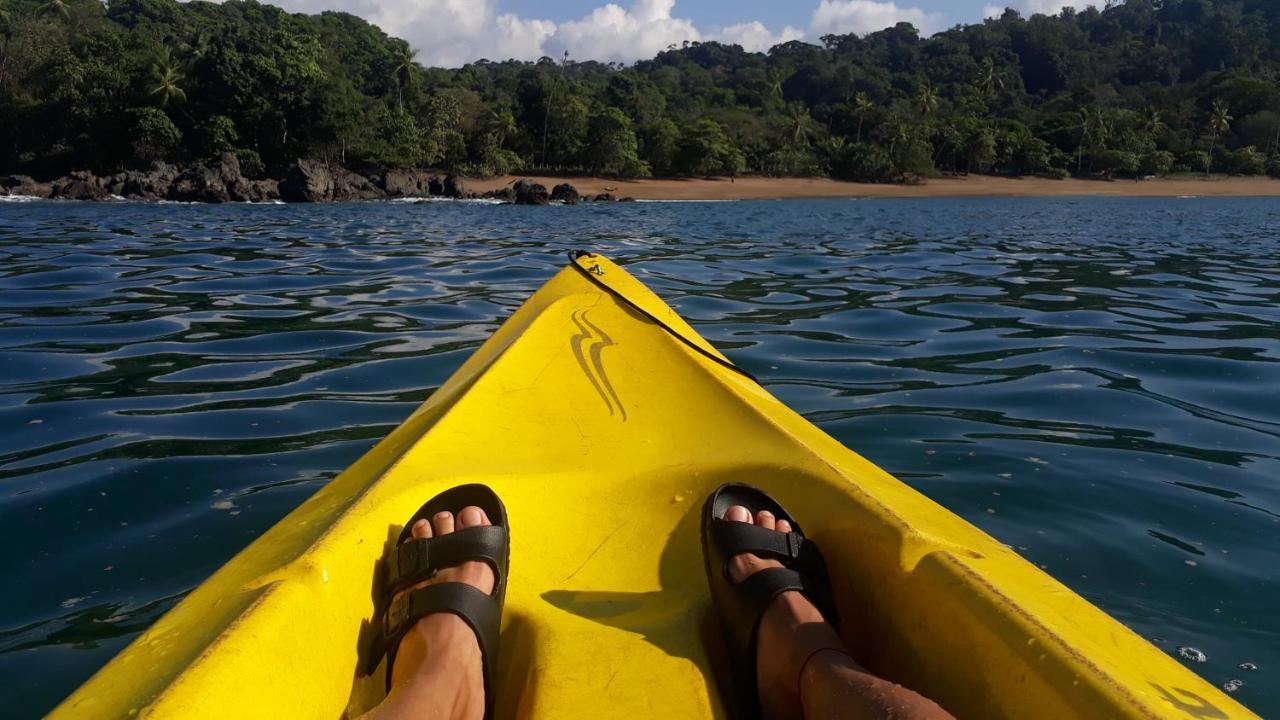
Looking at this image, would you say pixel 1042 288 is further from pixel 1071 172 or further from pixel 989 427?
pixel 1071 172

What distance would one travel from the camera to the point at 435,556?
1.68m

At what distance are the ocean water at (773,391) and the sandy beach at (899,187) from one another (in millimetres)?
36583

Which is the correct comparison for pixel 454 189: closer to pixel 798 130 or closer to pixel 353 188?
pixel 353 188

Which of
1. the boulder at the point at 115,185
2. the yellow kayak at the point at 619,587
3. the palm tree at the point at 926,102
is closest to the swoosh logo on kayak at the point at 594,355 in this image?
the yellow kayak at the point at 619,587

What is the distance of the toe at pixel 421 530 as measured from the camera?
1796mm

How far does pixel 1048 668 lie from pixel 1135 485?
2054mm

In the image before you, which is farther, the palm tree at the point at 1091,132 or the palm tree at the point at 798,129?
the palm tree at the point at 1091,132

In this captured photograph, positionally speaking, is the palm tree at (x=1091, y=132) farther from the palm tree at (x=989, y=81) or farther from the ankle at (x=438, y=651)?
the ankle at (x=438, y=651)

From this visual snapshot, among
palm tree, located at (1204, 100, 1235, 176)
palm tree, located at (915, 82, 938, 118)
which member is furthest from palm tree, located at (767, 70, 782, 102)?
palm tree, located at (1204, 100, 1235, 176)

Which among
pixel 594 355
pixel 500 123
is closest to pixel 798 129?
pixel 500 123

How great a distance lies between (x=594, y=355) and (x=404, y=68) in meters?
53.1

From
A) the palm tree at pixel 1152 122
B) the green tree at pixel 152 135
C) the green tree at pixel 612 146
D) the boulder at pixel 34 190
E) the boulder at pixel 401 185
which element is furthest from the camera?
the palm tree at pixel 1152 122

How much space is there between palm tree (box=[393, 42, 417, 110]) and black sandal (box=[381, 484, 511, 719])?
174 feet

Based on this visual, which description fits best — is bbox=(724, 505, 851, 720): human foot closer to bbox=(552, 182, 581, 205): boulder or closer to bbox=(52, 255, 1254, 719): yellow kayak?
bbox=(52, 255, 1254, 719): yellow kayak
